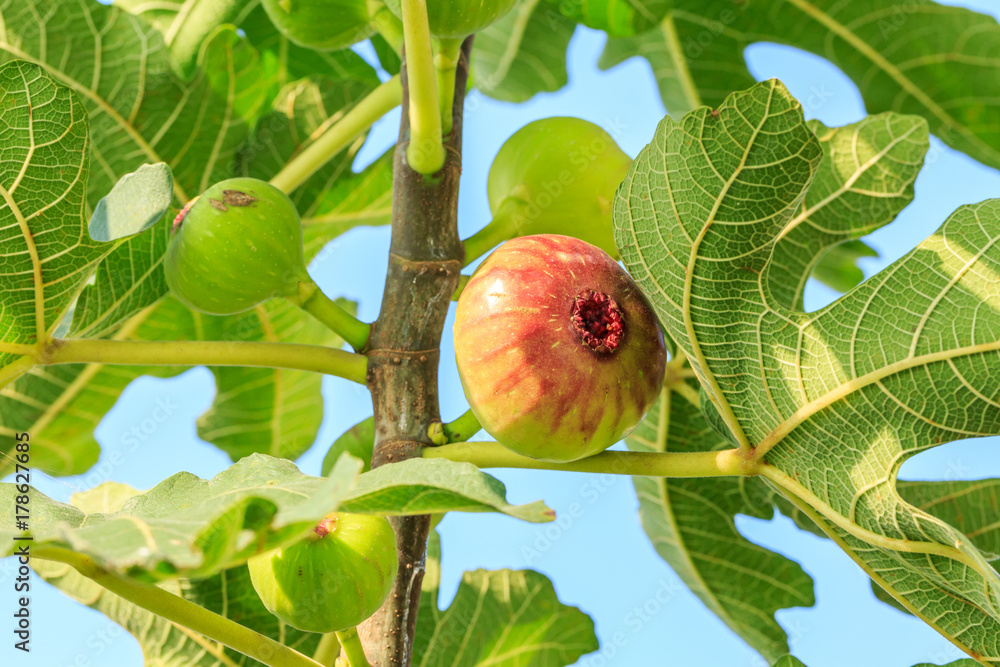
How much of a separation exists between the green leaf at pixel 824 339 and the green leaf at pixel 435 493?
50 centimetres

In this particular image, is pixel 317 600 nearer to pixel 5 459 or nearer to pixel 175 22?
pixel 5 459

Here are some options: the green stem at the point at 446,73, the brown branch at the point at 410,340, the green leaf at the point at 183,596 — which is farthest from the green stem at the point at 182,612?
the green stem at the point at 446,73

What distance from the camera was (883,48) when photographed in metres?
2.03

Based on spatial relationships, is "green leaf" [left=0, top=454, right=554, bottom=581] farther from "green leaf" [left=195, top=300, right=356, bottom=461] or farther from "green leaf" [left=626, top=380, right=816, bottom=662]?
"green leaf" [left=195, top=300, right=356, bottom=461]

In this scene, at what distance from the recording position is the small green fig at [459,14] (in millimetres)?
1206

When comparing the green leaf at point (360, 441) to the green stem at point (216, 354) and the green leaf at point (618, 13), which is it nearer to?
the green stem at point (216, 354)

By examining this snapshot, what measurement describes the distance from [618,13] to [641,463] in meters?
1.27

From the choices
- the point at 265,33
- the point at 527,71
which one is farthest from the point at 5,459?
the point at 527,71

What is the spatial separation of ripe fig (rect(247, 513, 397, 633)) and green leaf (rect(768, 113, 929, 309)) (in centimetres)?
92

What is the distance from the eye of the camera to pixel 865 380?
1.13 m

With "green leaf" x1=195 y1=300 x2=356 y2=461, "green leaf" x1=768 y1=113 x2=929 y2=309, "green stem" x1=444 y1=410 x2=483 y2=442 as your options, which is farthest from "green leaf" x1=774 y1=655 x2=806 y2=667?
"green leaf" x1=195 y1=300 x2=356 y2=461

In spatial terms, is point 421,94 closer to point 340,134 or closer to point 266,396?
point 340,134

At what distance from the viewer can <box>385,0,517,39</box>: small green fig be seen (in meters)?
1.21

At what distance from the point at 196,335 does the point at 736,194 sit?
160 cm
